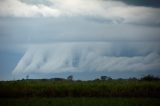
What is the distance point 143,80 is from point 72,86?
303 cm

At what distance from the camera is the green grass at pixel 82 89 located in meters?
16.7

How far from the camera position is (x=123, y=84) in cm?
1711

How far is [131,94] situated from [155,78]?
57.7 inches

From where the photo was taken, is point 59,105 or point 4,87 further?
point 4,87

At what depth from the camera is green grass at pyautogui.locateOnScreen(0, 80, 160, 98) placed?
1665 cm

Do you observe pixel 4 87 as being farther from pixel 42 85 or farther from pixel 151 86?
pixel 151 86

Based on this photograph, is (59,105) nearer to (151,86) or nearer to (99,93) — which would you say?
(99,93)

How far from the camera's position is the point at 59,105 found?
41.6ft

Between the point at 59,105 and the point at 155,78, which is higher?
the point at 155,78

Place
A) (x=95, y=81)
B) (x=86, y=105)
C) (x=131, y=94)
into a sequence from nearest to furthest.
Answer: (x=86, y=105) < (x=131, y=94) < (x=95, y=81)

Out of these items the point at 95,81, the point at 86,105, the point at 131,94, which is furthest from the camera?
the point at 95,81

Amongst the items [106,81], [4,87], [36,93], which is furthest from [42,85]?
[106,81]

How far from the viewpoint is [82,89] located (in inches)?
663

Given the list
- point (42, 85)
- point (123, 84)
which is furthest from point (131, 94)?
point (42, 85)
